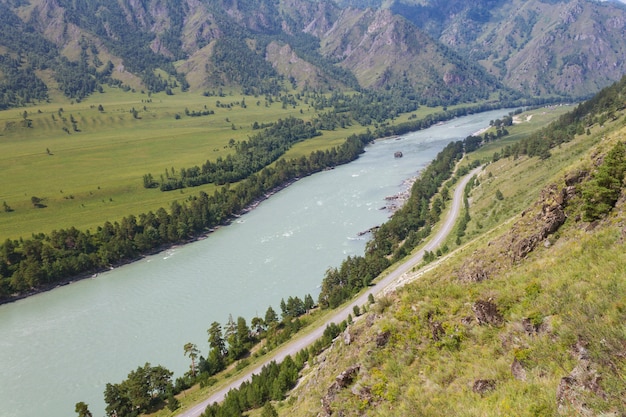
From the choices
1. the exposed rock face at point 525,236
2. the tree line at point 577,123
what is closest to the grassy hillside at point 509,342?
the exposed rock face at point 525,236

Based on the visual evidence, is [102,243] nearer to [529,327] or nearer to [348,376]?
[348,376]

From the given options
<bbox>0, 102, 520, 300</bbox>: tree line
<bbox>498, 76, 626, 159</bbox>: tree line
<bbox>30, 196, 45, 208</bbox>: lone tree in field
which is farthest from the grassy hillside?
<bbox>30, 196, 45, 208</bbox>: lone tree in field

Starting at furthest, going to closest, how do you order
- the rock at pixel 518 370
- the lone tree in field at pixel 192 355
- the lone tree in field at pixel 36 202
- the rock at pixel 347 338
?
the lone tree in field at pixel 36 202
the lone tree in field at pixel 192 355
the rock at pixel 347 338
the rock at pixel 518 370

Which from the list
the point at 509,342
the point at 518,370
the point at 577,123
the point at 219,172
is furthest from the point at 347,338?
the point at 219,172

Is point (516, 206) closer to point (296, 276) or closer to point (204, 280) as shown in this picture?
point (296, 276)

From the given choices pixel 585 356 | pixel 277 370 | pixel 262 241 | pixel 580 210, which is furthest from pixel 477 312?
pixel 262 241

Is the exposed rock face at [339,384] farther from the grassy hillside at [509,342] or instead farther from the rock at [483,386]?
the rock at [483,386]
